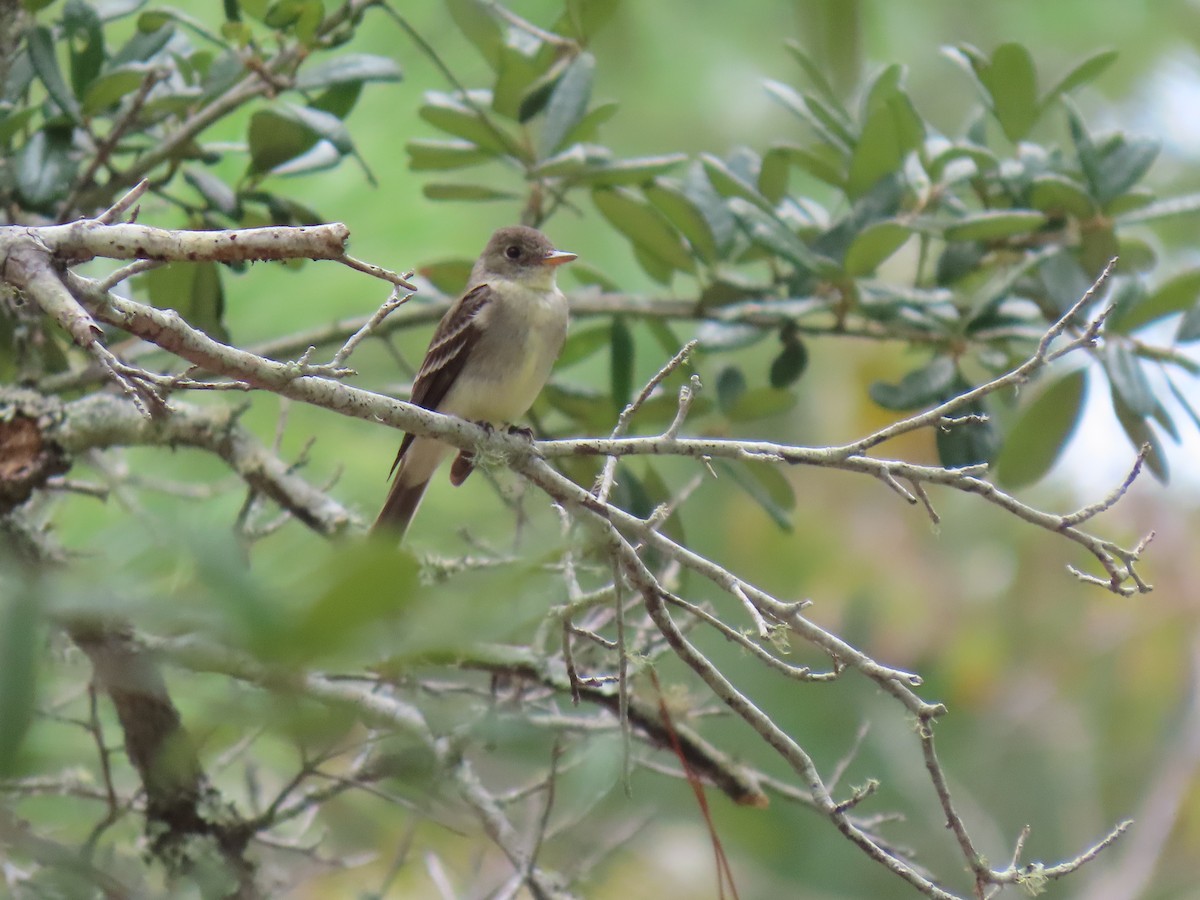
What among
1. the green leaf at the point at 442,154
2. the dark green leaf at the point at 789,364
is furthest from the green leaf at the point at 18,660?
the dark green leaf at the point at 789,364

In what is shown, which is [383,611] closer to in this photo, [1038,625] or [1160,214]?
[1160,214]

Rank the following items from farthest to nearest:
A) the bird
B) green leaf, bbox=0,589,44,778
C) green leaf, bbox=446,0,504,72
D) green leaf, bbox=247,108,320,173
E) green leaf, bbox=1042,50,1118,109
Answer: the bird
green leaf, bbox=1042,50,1118,109
green leaf, bbox=247,108,320,173
green leaf, bbox=446,0,504,72
green leaf, bbox=0,589,44,778

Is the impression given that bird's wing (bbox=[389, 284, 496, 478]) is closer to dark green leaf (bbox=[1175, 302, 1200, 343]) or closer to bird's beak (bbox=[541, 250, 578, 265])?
bird's beak (bbox=[541, 250, 578, 265])

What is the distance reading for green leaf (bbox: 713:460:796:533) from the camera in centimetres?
318

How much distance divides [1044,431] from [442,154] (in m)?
1.69

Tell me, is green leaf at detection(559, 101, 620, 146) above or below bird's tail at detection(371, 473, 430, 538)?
above

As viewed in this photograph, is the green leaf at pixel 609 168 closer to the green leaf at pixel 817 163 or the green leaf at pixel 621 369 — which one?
the green leaf at pixel 817 163

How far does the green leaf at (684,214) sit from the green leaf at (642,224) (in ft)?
0.10

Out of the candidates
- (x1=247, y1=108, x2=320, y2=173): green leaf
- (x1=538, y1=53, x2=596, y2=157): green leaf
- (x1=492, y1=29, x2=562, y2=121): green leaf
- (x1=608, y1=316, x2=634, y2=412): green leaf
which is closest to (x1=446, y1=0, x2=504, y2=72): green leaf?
(x1=492, y1=29, x2=562, y2=121): green leaf

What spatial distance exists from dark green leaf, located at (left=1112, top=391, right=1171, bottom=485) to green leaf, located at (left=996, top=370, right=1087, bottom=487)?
0.13 meters

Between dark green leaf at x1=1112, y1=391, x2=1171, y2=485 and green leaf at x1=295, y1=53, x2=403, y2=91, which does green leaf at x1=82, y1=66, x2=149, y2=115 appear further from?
dark green leaf at x1=1112, y1=391, x2=1171, y2=485

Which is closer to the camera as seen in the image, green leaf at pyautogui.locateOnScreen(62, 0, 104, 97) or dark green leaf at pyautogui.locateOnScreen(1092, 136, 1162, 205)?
→ green leaf at pyautogui.locateOnScreen(62, 0, 104, 97)

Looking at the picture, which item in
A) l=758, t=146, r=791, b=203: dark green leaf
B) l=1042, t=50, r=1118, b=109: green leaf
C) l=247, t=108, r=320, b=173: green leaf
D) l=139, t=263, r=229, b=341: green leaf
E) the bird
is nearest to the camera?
l=247, t=108, r=320, b=173: green leaf

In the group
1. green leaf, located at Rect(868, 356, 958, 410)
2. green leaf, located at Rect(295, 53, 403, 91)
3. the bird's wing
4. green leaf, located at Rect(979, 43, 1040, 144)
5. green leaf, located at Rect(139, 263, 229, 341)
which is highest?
green leaf, located at Rect(979, 43, 1040, 144)
